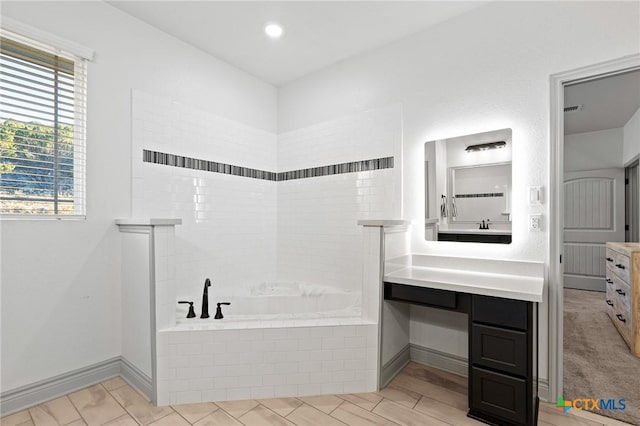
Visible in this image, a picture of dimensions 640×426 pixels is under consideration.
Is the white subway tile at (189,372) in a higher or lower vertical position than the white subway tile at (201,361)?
lower

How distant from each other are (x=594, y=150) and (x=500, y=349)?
4.00 meters

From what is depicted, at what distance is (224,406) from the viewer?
2041mm

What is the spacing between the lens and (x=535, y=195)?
84.9 inches

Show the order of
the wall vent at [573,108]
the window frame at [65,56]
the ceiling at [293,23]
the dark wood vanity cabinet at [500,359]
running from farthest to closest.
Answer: the wall vent at [573,108]
the ceiling at [293,23]
the window frame at [65,56]
the dark wood vanity cabinet at [500,359]

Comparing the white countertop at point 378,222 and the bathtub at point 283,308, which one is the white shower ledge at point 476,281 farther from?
the bathtub at point 283,308

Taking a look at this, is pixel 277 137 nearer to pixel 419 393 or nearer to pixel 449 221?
pixel 449 221

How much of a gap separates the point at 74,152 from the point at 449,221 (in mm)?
2914

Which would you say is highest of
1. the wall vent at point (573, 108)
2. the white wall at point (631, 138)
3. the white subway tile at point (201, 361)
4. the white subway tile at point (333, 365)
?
the wall vent at point (573, 108)

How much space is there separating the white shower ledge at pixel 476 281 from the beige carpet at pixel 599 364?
0.88 meters

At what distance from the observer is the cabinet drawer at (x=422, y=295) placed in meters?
2.03

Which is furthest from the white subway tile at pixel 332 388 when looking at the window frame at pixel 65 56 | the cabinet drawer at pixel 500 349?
the window frame at pixel 65 56

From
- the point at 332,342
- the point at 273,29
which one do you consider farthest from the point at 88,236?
the point at 273,29

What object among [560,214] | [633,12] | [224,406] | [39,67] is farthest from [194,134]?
[633,12]

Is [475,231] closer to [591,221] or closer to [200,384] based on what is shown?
[200,384]
